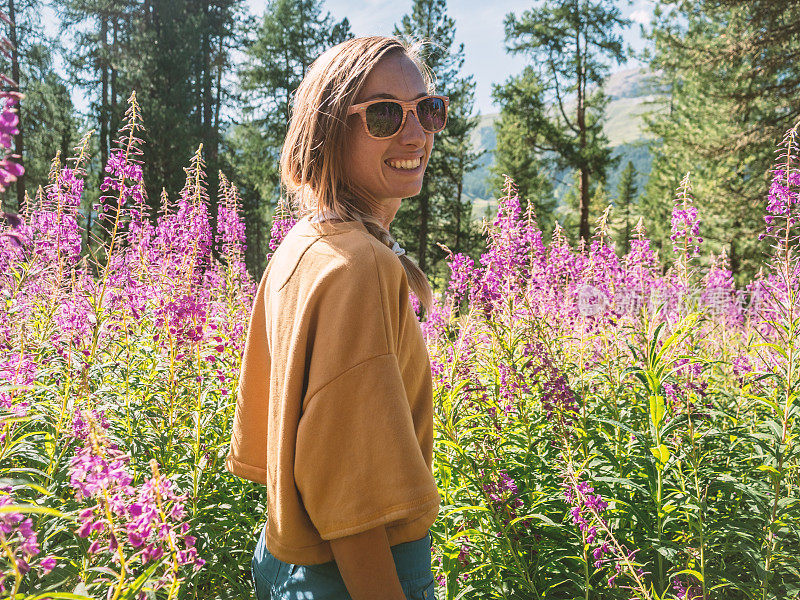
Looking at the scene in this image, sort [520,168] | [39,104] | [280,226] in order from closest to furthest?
1. [280,226]
2. [39,104]
3. [520,168]

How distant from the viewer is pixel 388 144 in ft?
5.60

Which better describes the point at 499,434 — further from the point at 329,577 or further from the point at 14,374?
the point at 14,374

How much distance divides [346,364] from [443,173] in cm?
3037

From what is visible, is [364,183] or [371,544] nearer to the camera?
[371,544]

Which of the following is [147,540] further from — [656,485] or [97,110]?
[97,110]

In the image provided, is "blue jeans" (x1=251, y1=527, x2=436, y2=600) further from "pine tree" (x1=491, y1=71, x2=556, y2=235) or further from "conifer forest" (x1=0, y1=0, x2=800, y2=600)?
"pine tree" (x1=491, y1=71, x2=556, y2=235)

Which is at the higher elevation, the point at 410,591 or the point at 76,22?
the point at 76,22

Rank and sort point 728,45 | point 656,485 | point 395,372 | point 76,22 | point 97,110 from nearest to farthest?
point 395,372 → point 656,485 → point 728,45 → point 97,110 → point 76,22

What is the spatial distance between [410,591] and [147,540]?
0.68m

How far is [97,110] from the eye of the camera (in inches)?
935

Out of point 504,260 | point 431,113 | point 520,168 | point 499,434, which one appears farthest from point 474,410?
point 520,168

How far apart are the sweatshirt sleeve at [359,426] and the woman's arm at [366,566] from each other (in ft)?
0.16

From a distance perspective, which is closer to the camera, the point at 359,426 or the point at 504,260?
the point at 359,426

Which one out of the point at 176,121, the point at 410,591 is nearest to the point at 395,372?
the point at 410,591
